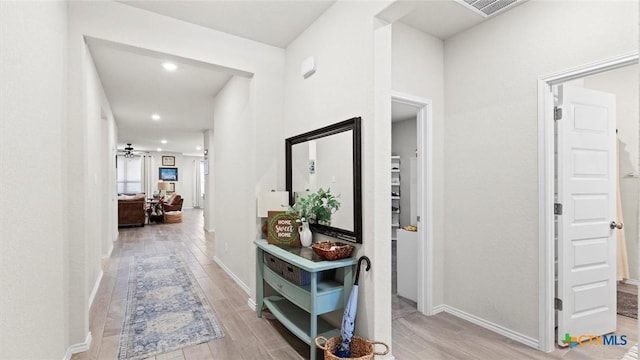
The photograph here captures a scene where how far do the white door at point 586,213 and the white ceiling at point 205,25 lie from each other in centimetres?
120

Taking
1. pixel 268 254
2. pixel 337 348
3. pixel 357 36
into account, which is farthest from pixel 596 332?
pixel 357 36

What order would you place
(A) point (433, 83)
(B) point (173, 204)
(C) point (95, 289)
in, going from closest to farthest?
(A) point (433, 83), (C) point (95, 289), (B) point (173, 204)

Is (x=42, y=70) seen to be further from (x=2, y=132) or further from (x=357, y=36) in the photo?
(x=357, y=36)

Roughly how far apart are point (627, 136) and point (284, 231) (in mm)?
4300

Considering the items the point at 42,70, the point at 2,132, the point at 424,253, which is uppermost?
the point at 42,70

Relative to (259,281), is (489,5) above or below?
above

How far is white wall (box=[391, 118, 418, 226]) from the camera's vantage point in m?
6.67

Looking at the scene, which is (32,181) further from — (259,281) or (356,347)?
(356,347)

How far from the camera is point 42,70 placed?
1626mm

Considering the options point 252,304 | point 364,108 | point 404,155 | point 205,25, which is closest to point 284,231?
point 252,304

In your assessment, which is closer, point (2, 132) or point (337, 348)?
point (2, 132)

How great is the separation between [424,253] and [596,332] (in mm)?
1425

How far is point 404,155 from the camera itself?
269 inches

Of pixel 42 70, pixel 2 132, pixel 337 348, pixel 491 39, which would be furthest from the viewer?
pixel 491 39
